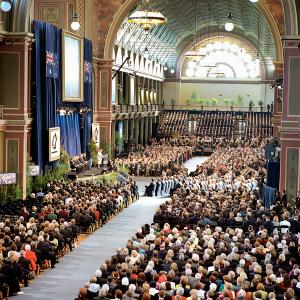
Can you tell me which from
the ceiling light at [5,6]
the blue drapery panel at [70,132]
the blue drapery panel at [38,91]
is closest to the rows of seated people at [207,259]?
the ceiling light at [5,6]

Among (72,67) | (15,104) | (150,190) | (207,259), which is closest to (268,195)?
(150,190)

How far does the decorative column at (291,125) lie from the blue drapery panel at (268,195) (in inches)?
31.5

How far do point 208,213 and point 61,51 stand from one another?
1829 centimetres

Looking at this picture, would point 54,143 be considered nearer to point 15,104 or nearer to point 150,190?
point 150,190

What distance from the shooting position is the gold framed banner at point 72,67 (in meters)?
42.9

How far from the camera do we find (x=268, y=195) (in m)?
34.1

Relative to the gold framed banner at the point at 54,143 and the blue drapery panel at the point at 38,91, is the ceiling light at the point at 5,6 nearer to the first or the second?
the blue drapery panel at the point at 38,91

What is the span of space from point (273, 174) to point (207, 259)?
636 inches

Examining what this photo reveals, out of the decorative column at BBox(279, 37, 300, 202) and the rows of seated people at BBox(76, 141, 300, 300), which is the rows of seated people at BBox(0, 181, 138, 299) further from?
the decorative column at BBox(279, 37, 300, 202)

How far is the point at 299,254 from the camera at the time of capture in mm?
20500

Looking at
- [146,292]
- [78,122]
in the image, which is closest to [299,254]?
[146,292]

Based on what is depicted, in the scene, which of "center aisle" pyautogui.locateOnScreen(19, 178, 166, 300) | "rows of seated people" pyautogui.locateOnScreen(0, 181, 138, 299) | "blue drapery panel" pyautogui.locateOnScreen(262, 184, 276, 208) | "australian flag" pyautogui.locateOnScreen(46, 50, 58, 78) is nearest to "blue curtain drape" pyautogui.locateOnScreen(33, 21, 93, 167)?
"australian flag" pyautogui.locateOnScreen(46, 50, 58, 78)

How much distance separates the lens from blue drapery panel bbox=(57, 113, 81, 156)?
147 ft

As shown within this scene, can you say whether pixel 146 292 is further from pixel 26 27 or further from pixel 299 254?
pixel 26 27
